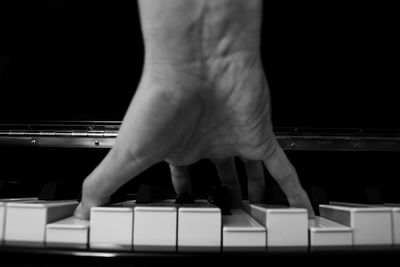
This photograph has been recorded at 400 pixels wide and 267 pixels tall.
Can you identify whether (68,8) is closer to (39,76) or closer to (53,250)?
(39,76)

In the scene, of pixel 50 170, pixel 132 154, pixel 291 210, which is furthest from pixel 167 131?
pixel 50 170

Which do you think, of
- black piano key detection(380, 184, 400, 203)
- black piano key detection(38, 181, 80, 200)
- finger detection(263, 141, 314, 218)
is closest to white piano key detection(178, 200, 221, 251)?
finger detection(263, 141, 314, 218)

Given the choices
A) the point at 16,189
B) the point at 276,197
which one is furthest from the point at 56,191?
the point at 276,197

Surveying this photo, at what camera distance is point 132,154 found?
692 millimetres

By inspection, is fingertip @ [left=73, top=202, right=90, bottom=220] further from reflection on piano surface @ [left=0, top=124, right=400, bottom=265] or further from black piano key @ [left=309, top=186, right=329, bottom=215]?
black piano key @ [left=309, top=186, right=329, bottom=215]

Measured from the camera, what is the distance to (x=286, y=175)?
0.84m

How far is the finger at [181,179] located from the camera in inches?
41.1

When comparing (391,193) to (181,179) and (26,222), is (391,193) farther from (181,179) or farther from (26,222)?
(26,222)

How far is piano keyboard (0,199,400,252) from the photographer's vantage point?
0.68 meters

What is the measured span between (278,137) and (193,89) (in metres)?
0.54

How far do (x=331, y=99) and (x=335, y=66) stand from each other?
11 cm

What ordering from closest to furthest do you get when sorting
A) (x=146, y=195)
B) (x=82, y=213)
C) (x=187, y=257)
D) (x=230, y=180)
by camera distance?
(x=187, y=257) → (x=82, y=213) → (x=146, y=195) → (x=230, y=180)

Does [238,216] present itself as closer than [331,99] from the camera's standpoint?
Yes

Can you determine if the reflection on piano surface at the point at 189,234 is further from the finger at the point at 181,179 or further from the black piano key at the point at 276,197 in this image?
the finger at the point at 181,179
